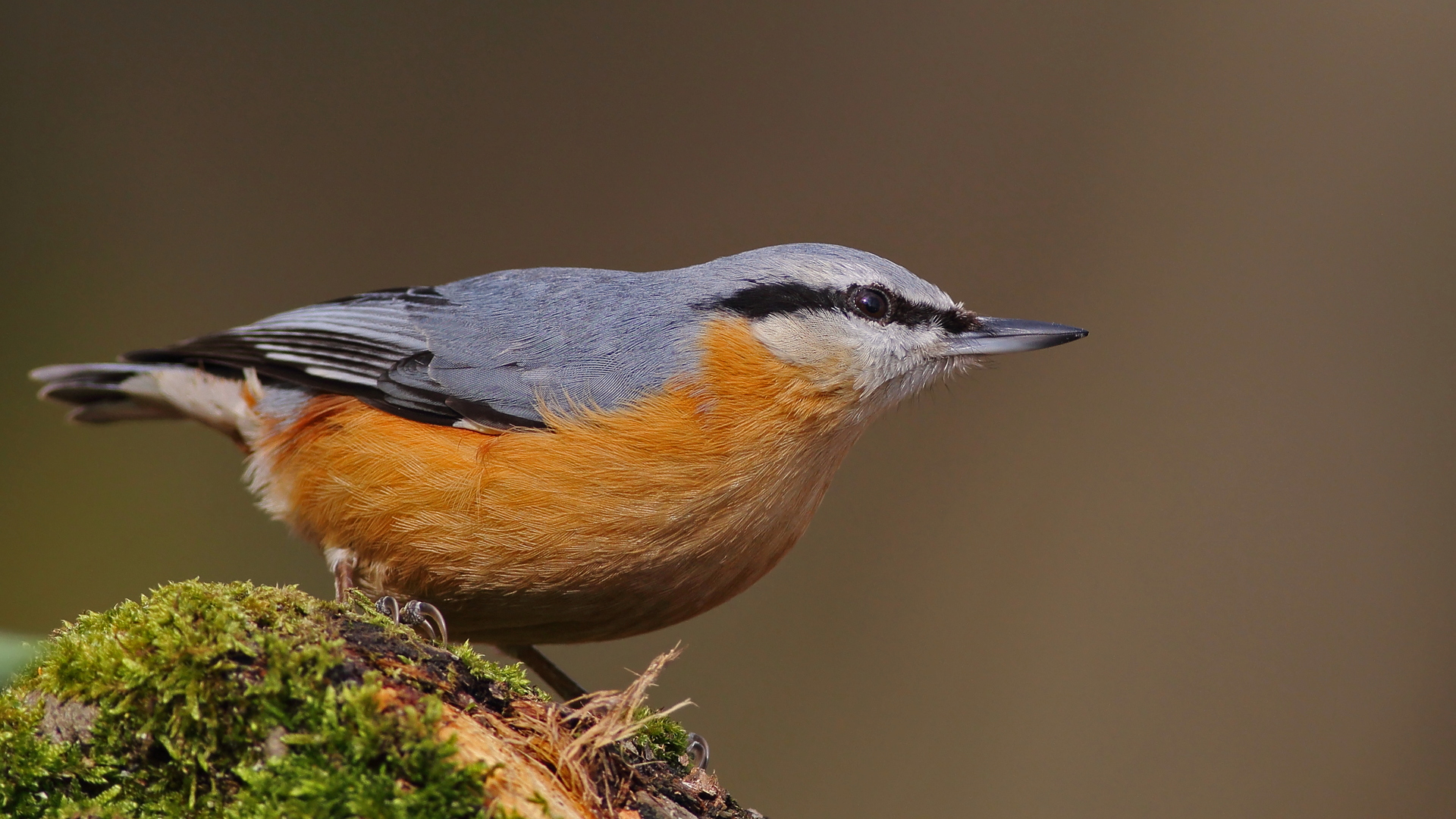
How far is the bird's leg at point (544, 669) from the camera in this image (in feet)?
9.45

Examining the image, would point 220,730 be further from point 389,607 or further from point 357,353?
point 357,353

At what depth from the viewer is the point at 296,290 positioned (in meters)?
5.64

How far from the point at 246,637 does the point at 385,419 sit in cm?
114

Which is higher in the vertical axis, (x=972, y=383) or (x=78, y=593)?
(x=972, y=383)

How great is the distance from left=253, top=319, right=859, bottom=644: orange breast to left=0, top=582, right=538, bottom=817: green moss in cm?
74

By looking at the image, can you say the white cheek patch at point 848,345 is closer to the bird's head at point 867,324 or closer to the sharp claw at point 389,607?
the bird's head at point 867,324

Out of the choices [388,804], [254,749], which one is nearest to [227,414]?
[254,749]

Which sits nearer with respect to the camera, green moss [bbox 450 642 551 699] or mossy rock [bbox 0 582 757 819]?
mossy rock [bbox 0 582 757 819]

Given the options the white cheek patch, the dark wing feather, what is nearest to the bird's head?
the white cheek patch

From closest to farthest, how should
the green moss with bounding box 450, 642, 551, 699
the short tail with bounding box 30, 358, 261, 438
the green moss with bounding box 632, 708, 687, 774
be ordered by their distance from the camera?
the green moss with bounding box 450, 642, 551, 699 < the green moss with bounding box 632, 708, 687, 774 < the short tail with bounding box 30, 358, 261, 438

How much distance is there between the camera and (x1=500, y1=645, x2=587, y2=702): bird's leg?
288cm

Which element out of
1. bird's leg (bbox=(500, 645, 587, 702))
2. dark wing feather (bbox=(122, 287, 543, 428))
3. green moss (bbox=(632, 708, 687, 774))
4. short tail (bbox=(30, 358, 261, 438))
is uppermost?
dark wing feather (bbox=(122, 287, 543, 428))

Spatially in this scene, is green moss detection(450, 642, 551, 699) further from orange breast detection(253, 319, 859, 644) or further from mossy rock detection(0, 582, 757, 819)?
orange breast detection(253, 319, 859, 644)

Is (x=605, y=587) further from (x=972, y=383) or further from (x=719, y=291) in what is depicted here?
(x=972, y=383)
